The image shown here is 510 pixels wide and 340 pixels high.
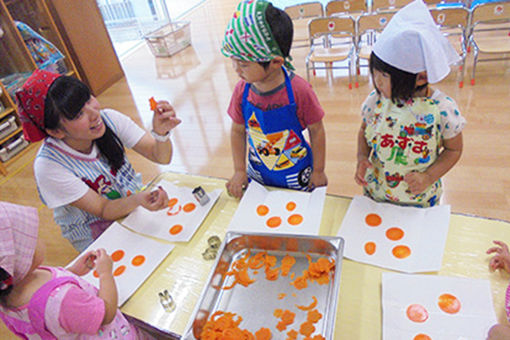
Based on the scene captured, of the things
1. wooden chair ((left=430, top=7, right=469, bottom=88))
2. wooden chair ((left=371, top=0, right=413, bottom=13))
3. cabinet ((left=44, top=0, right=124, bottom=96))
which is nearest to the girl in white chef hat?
wooden chair ((left=430, top=7, right=469, bottom=88))

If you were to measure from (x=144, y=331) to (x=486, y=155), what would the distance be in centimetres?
225

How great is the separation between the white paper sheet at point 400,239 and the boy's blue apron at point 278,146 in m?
0.33

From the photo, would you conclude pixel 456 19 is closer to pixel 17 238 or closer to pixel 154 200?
pixel 154 200

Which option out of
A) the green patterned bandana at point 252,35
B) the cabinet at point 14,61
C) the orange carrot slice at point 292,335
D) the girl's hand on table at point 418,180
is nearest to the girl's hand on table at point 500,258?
the girl's hand on table at point 418,180

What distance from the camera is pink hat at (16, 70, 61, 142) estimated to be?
102 cm

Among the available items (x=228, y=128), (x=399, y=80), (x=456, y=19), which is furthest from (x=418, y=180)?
(x=456, y=19)

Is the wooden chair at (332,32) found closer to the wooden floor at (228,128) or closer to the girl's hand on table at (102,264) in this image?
the wooden floor at (228,128)

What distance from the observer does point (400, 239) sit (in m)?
0.93

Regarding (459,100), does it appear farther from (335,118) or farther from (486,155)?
(335,118)

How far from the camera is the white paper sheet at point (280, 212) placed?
1.02 meters

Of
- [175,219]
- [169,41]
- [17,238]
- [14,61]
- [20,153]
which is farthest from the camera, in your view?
[169,41]

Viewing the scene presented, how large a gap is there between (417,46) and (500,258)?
0.55m

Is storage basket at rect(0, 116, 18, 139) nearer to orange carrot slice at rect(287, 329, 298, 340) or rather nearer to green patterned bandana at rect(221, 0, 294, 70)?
green patterned bandana at rect(221, 0, 294, 70)

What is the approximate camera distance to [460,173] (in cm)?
210
